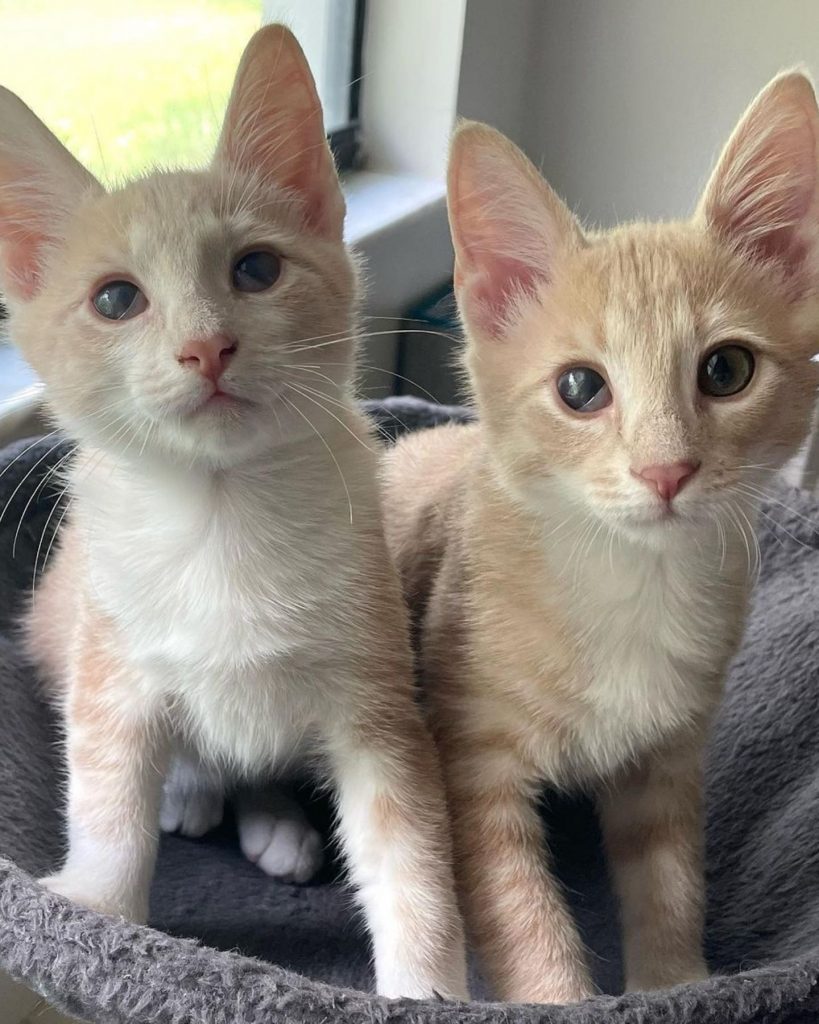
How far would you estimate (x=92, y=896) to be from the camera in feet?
2.71

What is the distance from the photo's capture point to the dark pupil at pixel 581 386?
0.80 meters

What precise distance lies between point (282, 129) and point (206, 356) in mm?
259

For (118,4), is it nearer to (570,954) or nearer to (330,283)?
(330,283)

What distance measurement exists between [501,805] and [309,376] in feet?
1.25

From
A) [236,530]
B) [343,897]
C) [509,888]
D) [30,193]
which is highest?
[30,193]

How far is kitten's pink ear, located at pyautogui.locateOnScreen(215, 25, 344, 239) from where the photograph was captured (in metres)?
0.84

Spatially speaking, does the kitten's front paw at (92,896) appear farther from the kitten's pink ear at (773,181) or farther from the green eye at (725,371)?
the kitten's pink ear at (773,181)

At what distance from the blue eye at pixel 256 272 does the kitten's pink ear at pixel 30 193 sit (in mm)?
151

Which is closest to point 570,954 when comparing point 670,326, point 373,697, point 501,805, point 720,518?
point 501,805

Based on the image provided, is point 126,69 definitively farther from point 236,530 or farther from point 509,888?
point 509,888

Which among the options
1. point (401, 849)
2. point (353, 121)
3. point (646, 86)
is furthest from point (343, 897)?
point (646, 86)

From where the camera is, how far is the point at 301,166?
0.89 meters

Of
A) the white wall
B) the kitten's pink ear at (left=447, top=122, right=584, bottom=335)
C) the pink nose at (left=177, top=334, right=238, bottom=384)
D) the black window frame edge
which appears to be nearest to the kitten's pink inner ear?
the pink nose at (left=177, top=334, right=238, bottom=384)

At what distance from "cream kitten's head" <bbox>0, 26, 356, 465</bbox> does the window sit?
0.16 meters
